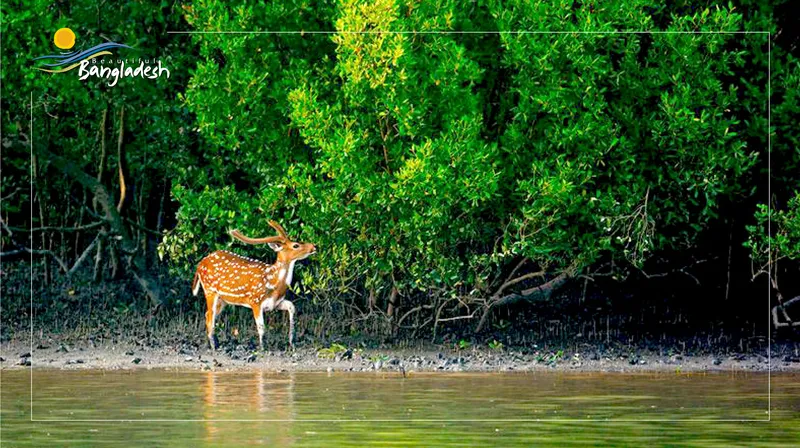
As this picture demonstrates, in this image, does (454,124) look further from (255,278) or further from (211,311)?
(211,311)

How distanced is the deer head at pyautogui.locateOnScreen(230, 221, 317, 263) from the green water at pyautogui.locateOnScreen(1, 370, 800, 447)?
2390mm

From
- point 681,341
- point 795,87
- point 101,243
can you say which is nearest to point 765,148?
point 795,87

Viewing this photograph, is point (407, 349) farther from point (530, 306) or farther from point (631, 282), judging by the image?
point (631, 282)

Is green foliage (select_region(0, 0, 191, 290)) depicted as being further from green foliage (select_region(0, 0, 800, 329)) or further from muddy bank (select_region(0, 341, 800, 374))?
muddy bank (select_region(0, 341, 800, 374))

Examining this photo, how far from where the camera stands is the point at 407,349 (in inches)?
818

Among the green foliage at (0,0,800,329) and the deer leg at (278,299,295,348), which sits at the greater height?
the green foliage at (0,0,800,329)

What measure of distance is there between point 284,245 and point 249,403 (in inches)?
217

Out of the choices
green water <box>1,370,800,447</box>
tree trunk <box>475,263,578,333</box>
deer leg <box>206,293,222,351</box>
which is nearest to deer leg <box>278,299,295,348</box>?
deer leg <box>206,293,222,351</box>

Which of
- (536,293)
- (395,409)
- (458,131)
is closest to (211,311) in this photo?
(458,131)

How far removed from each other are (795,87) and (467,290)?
517 cm

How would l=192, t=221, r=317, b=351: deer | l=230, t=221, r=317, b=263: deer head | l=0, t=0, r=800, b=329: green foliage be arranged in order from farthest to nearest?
l=192, t=221, r=317, b=351: deer
l=230, t=221, r=317, b=263: deer head
l=0, t=0, r=800, b=329: green foliage

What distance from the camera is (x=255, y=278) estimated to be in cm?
2067

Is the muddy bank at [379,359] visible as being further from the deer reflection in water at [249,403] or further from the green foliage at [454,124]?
the deer reflection in water at [249,403]

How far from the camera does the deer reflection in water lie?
43.1ft
